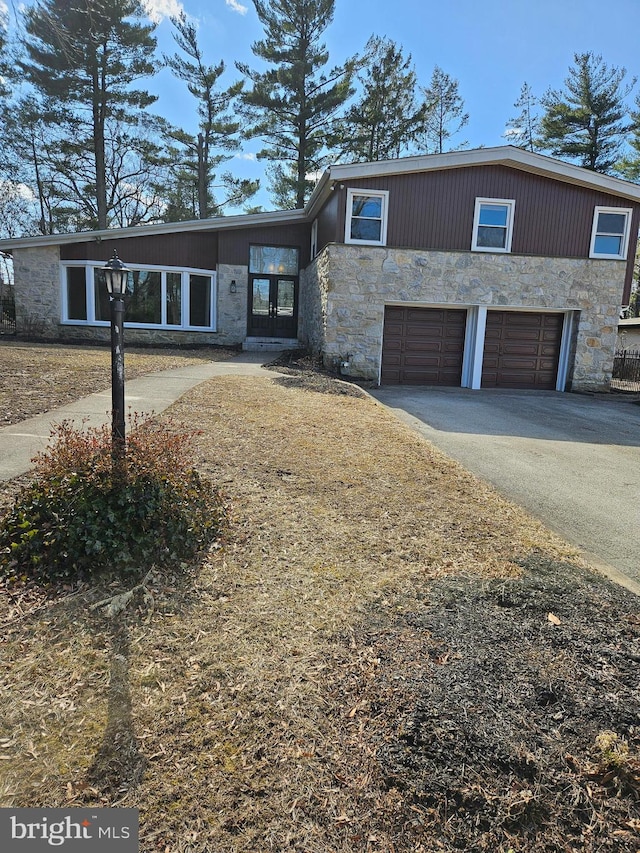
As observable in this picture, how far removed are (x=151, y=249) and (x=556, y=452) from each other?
46.1ft

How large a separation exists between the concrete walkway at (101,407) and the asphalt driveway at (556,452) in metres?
3.65

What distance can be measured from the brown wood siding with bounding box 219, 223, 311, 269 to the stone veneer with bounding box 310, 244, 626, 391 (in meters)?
3.85

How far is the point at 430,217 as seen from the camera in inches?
484

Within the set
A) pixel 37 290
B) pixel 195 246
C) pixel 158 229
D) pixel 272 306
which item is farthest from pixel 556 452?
pixel 37 290

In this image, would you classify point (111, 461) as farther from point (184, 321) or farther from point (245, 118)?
point (245, 118)

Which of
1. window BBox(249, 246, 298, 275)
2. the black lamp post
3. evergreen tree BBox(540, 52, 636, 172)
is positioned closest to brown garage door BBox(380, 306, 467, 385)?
window BBox(249, 246, 298, 275)

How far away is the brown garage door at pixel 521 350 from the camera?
13266mm

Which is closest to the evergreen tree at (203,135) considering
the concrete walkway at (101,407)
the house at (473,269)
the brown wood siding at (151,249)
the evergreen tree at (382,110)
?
the evergreen tree at (382,110)

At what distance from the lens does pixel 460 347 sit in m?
13.3

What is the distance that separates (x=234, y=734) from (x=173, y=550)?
1.41 m

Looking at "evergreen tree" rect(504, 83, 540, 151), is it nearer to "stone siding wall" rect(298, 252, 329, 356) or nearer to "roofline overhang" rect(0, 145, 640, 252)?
"roofline overhang" rect(0, 145, 640, 252)

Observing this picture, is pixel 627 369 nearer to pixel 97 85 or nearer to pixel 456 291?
pixel 456 291

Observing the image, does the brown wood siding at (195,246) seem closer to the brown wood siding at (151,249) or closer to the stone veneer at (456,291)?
the brown wood siding at (151,249)
